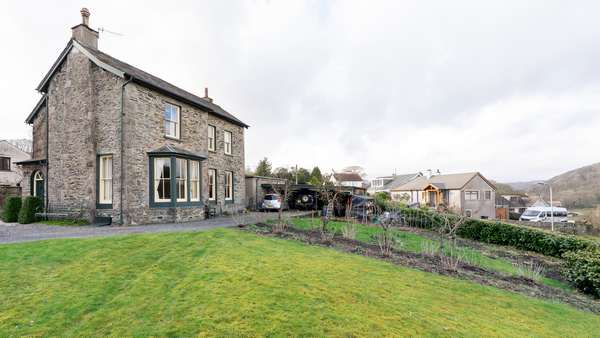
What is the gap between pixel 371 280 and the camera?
19.3 feet

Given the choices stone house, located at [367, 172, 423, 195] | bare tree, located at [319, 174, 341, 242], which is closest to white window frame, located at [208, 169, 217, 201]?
bare tree, located at [319, 174, 341, 242]

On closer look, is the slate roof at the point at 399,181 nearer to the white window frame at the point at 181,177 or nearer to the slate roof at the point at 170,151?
the white window frame at the point at 181,177

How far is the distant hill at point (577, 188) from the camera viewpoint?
46250 millimetres

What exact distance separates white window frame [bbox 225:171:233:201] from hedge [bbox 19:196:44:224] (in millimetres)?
10622

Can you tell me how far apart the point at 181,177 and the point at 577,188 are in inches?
2785

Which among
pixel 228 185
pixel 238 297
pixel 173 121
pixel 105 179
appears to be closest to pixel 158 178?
pixel 105 179

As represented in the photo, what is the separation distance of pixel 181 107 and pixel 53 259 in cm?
1181

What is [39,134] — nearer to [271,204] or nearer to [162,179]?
[162,179]

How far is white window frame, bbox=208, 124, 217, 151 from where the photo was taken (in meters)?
20.0

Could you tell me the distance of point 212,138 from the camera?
66.4ft

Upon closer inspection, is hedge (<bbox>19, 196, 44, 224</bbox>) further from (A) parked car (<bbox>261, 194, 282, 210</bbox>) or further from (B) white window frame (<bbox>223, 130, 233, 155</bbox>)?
(A) parked car (<bbox>261, 194, 282, 210</bbox>)

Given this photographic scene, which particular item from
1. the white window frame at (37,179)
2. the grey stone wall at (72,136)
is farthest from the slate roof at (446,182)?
the white window frame at (37,179)

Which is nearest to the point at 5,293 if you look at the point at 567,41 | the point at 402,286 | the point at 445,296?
the point at 402,286

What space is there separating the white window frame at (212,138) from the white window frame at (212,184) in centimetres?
166
